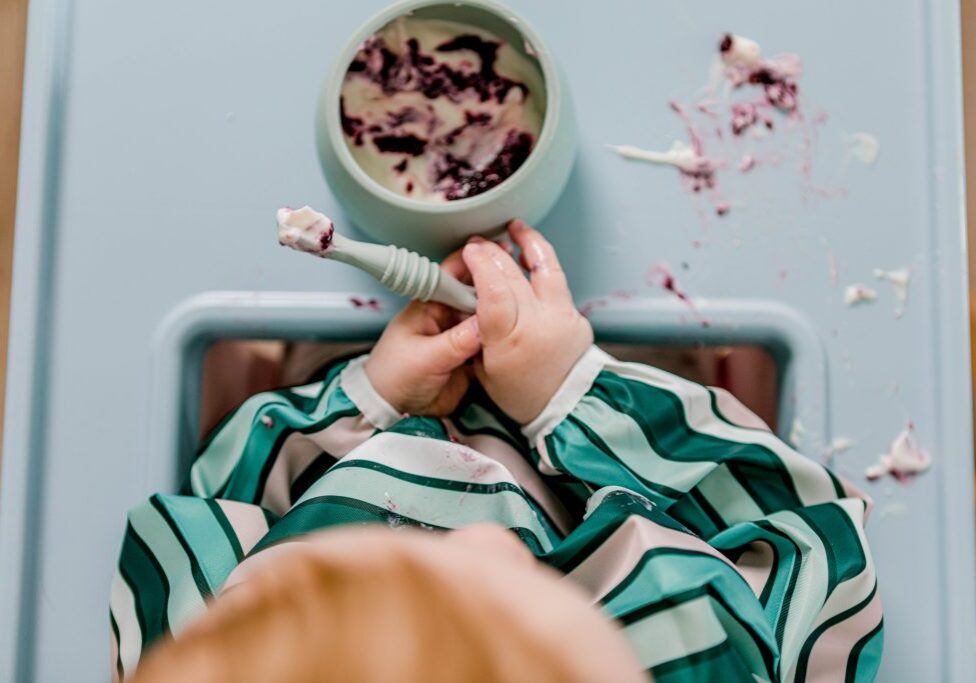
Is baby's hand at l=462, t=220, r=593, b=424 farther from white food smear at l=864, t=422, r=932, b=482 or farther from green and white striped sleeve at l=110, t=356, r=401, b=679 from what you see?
white food smear at l=864, t=422, r=932, b=482

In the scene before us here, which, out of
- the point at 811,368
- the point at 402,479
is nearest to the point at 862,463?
the point at 811,368

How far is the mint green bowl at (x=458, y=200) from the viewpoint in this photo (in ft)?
1.69

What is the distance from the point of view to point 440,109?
55 cm

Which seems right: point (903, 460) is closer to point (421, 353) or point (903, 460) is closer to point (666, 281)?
point (666, 281)

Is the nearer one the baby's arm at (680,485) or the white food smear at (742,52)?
the baby's arm at (680,485)

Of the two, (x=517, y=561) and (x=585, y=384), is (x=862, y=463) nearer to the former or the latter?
(x=585, y=384)

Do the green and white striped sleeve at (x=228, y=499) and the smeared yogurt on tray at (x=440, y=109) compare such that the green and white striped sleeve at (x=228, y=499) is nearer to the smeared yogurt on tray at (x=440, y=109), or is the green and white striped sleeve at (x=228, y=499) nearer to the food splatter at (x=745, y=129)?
the smeared yogurt on tray at (x=440, y=109)

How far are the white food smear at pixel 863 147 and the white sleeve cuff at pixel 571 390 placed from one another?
21cm

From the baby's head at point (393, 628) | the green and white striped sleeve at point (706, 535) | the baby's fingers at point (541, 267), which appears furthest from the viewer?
the baby's fingers at point (541, 267)

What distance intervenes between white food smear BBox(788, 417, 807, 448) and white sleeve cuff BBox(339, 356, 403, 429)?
0.80 ft

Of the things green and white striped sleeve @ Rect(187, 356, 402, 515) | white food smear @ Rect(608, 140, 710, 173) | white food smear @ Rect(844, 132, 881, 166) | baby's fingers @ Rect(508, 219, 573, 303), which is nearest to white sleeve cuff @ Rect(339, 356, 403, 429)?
green and white striped sleeve @ Rect(187, 356, 402, 515)

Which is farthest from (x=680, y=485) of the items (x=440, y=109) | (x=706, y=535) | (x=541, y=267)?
(x=440, y=109)

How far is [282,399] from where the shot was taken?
59 centimetres

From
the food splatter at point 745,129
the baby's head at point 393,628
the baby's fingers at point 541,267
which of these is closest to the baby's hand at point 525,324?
the baby's fingers at point 541,267
